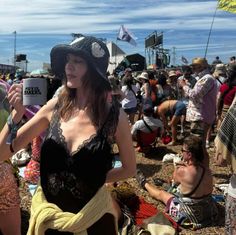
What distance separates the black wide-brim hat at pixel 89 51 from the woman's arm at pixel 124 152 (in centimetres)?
27

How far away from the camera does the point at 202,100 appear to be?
6898 mm

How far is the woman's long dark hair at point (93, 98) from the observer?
2125 mm

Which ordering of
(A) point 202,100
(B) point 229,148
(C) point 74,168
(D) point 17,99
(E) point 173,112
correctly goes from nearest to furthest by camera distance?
1. (C) point 74,168
2. (D) point 17,99
3. (B) point 229,148
4. (A) point 202,100
5. (E) point 173,112

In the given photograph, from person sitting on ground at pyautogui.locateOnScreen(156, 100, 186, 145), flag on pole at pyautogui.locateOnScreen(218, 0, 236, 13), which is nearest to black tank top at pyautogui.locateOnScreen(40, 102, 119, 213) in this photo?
flag on pole at pyautogui.locateOnScreen(218, 0, 236, 13)

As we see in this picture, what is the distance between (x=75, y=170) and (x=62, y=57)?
0.62 m

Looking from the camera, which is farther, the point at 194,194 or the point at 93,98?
the point at 194,194

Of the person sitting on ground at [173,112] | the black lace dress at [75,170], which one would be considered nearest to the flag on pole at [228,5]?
Result: the black lace dress at [75,170]

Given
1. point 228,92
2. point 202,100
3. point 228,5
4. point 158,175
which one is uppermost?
point 228,5

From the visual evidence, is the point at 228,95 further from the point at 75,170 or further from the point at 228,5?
the point at 75,170

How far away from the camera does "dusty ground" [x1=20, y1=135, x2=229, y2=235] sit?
475cm

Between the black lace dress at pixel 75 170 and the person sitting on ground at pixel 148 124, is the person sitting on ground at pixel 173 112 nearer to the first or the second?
the person sitting on ground at pixel 148 124

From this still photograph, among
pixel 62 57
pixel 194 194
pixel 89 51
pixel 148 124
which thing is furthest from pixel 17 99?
pixel 148 124

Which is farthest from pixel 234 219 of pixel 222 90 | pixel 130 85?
pixel 130 85

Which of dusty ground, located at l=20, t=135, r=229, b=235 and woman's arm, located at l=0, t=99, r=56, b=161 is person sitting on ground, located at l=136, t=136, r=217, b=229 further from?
woman's arm, located at l=0, t=99, r=56, b=161
